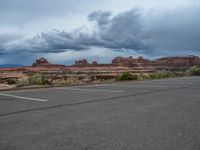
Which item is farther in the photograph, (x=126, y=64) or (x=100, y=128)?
(x=126, y=64)

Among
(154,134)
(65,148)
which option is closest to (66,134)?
(65,148)

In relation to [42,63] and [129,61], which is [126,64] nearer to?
[129,61]

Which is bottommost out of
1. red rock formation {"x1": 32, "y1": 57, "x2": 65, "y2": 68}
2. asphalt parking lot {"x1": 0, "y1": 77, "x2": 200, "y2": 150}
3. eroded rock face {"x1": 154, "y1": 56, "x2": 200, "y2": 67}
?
asphalt parking lot {"x1": 0, "y1": 77, "x2": 200, "y2": 150}

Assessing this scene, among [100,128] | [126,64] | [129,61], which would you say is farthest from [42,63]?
[100,128]

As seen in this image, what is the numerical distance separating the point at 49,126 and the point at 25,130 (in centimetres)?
58

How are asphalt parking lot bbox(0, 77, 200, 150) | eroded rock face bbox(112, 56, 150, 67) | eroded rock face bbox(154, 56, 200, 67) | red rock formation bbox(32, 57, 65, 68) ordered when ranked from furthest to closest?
eroded rock face bbox(112, 56, 150, 67) → red rock formation bbox(32, 57, 65, 68) → eroded rock face bbox(154, 56, 200, 67) → asphalt parking lot bbox(0, 77, 200, 150)

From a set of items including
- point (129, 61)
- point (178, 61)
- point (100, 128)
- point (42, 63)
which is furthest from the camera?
point (129, 61)

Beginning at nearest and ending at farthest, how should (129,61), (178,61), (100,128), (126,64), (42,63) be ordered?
1. (100,128)
2. (178,61)
3. (42,63)
4. (126,64)
5. (129,61)

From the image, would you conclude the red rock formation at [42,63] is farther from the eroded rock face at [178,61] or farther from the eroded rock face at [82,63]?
the eroded rock face at [178,61]

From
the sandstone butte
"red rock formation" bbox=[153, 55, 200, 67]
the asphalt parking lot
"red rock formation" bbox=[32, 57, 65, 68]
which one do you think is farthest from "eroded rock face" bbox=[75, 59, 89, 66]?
the asphalt parking lot

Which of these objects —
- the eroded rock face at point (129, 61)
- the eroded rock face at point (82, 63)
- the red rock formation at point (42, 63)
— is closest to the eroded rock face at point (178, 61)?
the eroded rock face at point (129, 61)

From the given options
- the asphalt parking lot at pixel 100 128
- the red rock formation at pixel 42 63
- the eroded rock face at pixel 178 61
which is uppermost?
the red rock formation at pixel 42 63

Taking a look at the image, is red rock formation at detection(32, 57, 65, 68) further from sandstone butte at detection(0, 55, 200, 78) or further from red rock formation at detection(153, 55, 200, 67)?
red rock formation at detection(153, 55, 200, 67)

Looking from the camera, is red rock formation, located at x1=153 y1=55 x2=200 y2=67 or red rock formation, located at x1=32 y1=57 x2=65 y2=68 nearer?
red rock formation, located at x1=153 y1=55 x2=200 y2=67
